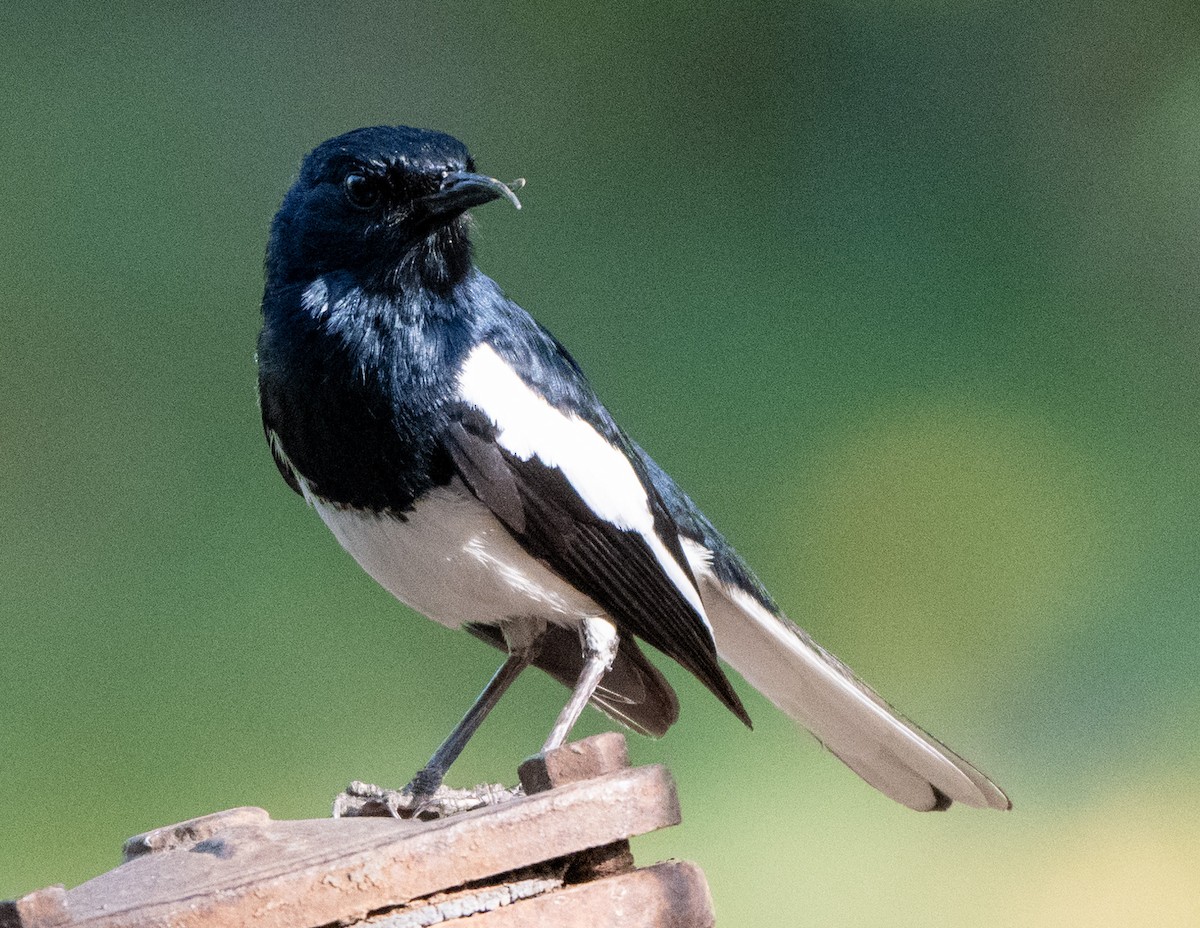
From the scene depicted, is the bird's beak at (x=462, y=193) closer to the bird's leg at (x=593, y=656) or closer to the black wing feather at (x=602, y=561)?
the black wing feather at (x=602, y=561)

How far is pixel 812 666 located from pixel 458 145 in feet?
2.00

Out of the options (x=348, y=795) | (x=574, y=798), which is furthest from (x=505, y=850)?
(x=348, y=795)

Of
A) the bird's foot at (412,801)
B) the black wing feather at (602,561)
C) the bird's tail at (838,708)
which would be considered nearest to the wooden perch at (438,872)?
the bird's foot at (412,801)

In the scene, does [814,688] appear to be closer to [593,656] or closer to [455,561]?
[593,656]

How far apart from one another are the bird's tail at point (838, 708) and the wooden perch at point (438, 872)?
0.52 m

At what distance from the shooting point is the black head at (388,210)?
1.33m

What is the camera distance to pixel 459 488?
4.31ft

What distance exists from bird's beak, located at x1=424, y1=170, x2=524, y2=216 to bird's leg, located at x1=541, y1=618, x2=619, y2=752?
0.39m

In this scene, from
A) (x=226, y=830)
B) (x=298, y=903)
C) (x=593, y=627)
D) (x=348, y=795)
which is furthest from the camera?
(x=593, y=627)

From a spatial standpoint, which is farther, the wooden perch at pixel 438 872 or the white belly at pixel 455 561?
the white belly at pixel 455 561

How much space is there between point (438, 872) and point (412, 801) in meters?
0.45

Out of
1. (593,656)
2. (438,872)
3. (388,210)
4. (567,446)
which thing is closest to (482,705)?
(593,656)

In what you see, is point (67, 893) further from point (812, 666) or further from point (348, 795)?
point (812, 666)

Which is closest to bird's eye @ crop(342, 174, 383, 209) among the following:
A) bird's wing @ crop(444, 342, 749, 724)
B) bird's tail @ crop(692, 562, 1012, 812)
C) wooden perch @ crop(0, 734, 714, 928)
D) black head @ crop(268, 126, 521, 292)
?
black head @ crop(268, 126, 521, 292)
